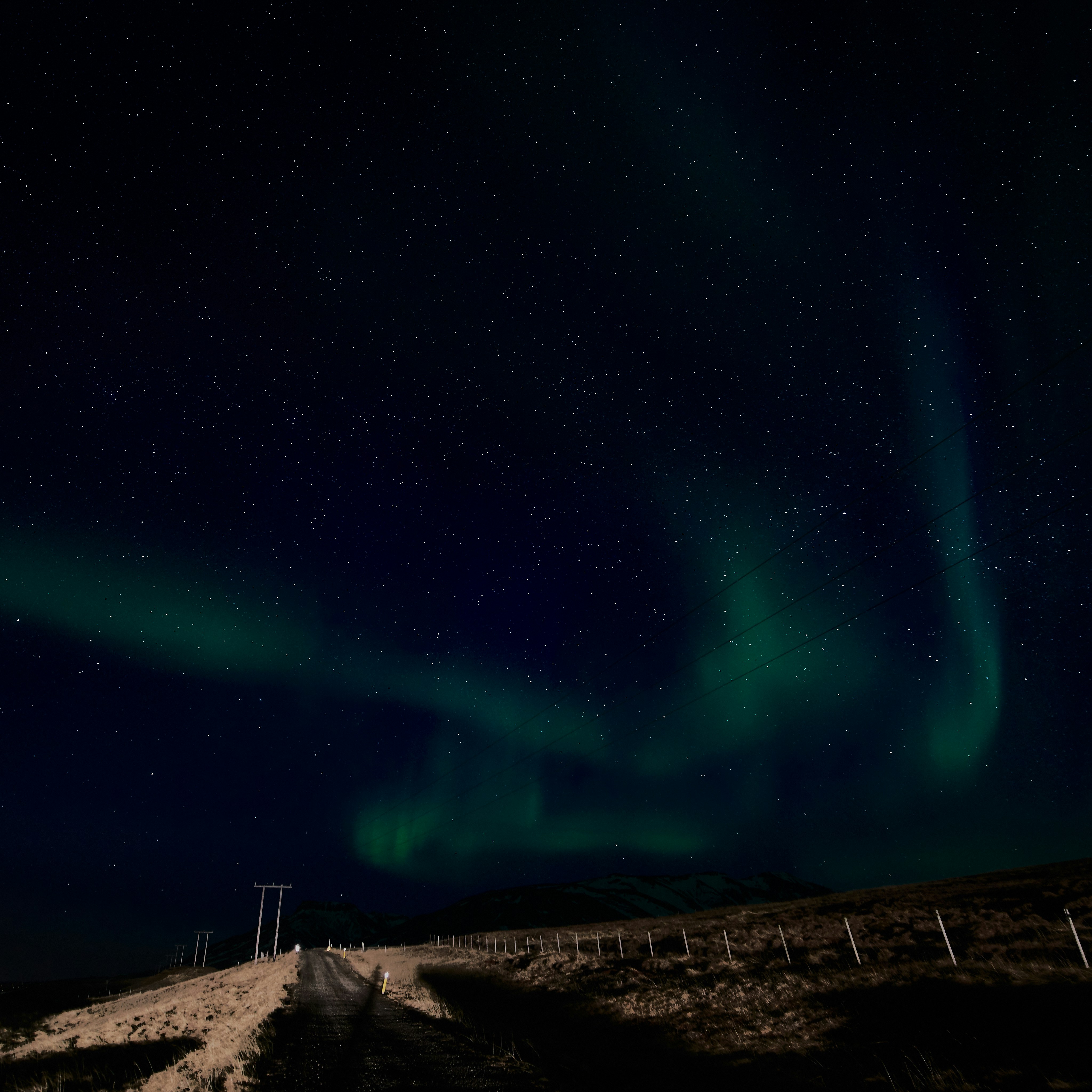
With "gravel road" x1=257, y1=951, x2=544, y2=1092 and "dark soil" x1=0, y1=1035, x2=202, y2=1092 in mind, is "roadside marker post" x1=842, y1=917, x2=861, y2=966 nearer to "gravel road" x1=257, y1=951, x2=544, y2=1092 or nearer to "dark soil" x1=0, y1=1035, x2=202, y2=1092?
"gravel road" x1=257, y1=951, x2=544, y2=1092

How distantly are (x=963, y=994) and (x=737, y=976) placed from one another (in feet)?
30.0

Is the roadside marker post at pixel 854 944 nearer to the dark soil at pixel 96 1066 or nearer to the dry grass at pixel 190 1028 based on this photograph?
the dry grass at pixel 190 1028

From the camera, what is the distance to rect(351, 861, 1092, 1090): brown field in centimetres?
1199

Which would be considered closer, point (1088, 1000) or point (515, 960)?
point (1088, 1000)

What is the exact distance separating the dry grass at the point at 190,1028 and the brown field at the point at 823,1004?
639 cm

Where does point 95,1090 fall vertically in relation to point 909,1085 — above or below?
above

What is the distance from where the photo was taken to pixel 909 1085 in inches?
435

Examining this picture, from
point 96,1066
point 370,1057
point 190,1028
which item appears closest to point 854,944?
point 370,1057

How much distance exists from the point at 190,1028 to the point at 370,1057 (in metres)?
12.4

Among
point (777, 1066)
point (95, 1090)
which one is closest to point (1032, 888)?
point (777, 1066)

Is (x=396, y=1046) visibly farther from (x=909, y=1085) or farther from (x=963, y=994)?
(x=963, y=994)

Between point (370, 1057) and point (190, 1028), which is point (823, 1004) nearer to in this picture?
point (370, 1057)

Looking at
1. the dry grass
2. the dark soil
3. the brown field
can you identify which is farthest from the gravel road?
the dark soil

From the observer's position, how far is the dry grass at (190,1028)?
43.8 ft
